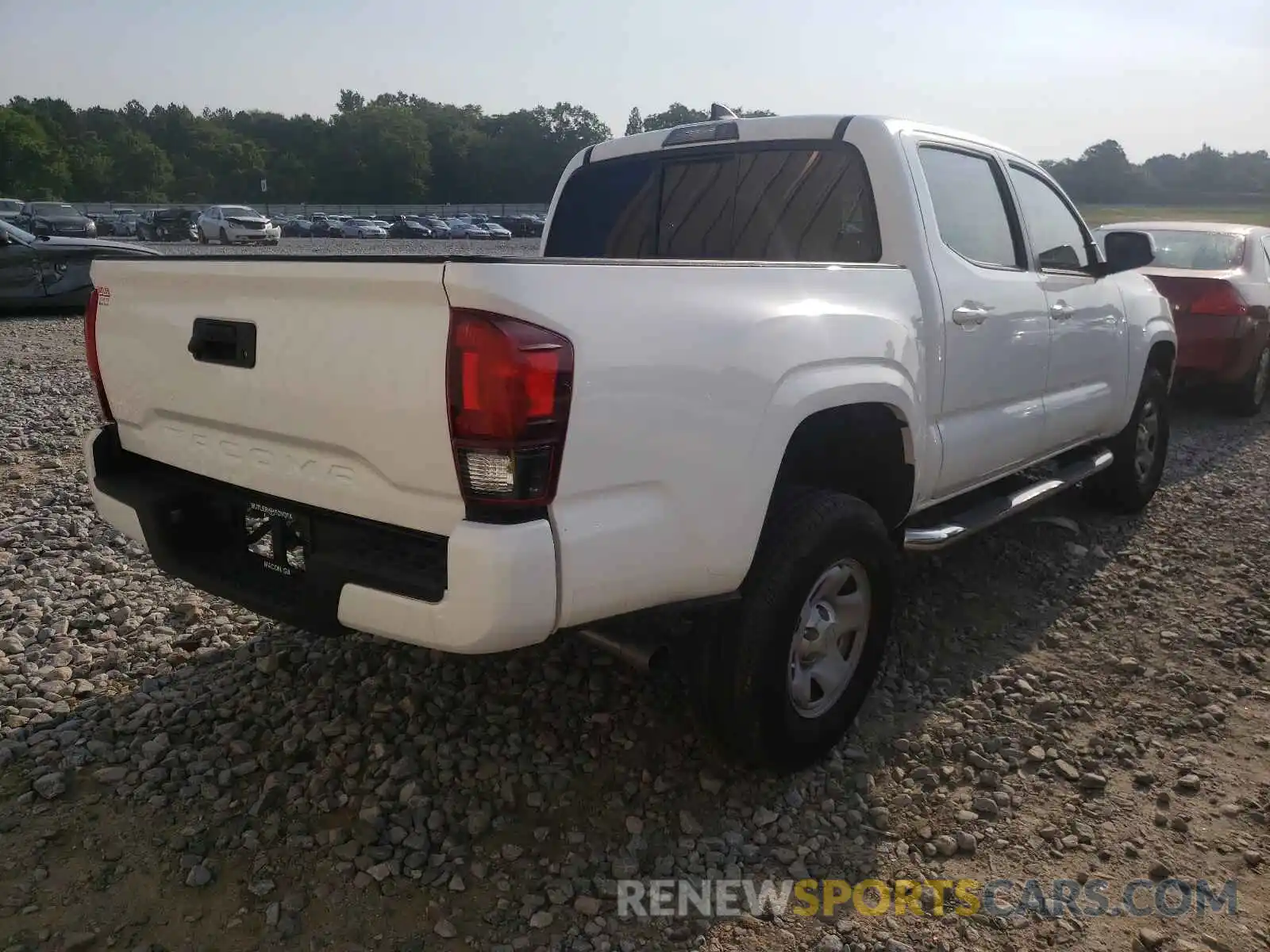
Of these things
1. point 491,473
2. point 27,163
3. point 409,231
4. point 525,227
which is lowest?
point 409,231

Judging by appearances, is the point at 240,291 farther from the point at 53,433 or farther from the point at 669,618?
the point at 53,433

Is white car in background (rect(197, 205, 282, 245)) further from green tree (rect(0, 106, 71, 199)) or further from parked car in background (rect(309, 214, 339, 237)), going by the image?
green tree (rect(0, 106, 71, 199))

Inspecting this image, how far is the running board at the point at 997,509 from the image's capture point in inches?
136

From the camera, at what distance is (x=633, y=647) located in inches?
98.3

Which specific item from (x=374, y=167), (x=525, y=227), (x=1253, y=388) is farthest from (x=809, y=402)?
(x=374, y=167)

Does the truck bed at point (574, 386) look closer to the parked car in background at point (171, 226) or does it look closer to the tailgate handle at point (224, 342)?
the tailgate handle at point (224, 342)

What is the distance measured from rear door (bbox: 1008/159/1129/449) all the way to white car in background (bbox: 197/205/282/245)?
37.5m

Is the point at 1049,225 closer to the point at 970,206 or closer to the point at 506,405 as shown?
the point at 970,206

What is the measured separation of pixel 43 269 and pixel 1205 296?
481 inches

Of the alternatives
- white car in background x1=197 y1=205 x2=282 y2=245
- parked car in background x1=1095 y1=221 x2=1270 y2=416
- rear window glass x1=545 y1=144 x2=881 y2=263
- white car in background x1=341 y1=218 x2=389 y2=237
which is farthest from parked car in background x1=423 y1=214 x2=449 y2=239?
rear window glass x1=545 y1=144 x2=881 y2=263

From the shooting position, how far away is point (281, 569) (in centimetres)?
264

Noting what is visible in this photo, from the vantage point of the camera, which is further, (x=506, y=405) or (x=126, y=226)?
(x=126, y=226)

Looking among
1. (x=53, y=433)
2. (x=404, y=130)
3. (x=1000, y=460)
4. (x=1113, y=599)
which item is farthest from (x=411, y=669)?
(x=404, y=130)

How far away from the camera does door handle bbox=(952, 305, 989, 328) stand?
3.48m
